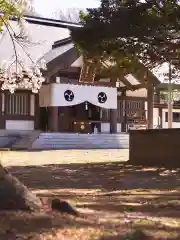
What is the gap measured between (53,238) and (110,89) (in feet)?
81.1

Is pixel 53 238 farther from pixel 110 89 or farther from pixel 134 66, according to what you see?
pixel 110 89

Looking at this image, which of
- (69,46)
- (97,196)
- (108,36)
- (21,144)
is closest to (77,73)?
(69,46)

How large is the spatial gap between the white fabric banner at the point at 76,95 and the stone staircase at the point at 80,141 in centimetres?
216

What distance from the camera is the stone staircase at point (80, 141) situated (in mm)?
24562

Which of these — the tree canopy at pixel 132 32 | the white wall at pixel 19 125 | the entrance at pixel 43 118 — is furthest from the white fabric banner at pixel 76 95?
the tree canopy at pixel 132 32

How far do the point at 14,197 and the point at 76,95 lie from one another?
2254 centimetres

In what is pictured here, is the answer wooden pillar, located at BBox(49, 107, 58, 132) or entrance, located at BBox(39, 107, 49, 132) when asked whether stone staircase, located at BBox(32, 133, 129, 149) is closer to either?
wooden pillar, located at BBox(49, 107, 58, 132)

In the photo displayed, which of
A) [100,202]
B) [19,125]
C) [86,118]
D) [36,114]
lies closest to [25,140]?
[19,125]

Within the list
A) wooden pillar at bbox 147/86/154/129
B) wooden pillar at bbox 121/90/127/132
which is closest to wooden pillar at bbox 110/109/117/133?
wooden pillar at bbox 121/90/127/132

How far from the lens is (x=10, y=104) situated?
2717cm

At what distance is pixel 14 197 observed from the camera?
16.6 feet

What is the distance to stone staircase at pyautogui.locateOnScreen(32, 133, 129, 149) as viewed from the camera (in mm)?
24562

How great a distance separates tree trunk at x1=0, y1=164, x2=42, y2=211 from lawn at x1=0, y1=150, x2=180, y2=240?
148 mm

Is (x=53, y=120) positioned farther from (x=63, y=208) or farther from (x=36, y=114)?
(x=63, y=208)
